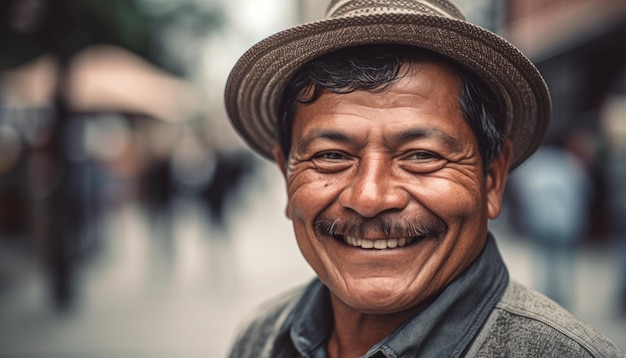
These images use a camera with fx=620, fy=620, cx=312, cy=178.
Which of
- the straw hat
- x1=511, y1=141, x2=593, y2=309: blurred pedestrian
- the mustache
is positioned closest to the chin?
the mustache

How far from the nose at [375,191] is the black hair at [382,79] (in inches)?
7.0

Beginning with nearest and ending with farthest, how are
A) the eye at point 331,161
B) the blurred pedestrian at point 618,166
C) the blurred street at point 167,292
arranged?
1. the eye at point 331,161
2. the blurred street at point 167,292
3. the blurred pedestrian at point 618,166

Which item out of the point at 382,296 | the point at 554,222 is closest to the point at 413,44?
the point at 382,296

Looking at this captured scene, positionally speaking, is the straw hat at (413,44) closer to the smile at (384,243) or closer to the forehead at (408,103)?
the forehead at (408,103)

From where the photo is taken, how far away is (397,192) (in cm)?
134

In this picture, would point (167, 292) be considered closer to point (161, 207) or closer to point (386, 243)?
point (161, 207)

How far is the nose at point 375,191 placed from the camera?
4.36ft

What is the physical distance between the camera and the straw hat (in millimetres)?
1348

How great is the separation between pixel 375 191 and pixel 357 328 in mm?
425

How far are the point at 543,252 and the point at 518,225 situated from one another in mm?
4890

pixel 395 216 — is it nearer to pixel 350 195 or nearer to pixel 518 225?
pixel 350 195

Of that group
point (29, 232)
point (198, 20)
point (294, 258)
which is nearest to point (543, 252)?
point (294, 258)

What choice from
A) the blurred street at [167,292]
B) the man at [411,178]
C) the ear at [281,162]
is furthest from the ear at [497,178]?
the blurred street at [167,292]

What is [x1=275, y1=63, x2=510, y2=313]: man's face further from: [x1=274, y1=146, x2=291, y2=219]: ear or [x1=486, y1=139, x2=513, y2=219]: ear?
[x1=274, y1=146, x2=291, y2=219]: ear
